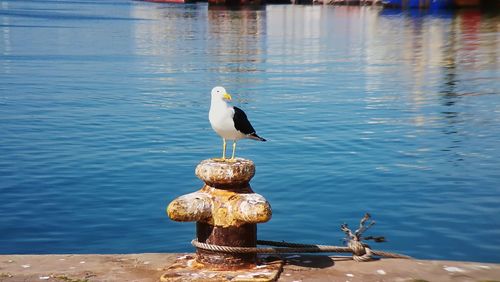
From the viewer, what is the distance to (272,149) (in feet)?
65.7

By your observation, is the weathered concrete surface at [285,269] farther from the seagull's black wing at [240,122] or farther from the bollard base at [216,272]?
the seagull's black wing at [240,122]

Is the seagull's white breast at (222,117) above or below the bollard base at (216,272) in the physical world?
above

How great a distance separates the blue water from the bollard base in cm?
403

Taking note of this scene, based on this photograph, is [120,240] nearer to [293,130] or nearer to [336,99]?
[293,130]

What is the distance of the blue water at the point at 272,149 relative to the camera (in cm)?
1386

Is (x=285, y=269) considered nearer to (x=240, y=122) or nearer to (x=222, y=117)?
(x=240, y=122)

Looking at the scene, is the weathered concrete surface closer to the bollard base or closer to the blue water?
the bollard base

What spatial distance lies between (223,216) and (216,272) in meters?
0.57

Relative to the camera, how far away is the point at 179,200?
28.6ft

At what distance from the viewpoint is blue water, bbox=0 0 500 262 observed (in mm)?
13859

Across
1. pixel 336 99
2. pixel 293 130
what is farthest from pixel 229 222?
pixel 336 99

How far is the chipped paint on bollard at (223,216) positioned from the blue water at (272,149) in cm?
415

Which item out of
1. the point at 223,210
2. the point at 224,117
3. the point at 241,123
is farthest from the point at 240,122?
the point at 223,210

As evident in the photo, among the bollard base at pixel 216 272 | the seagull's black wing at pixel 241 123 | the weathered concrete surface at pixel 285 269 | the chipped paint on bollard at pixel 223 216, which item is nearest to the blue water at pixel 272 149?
the weathered concrete surface at pixel 285 269
